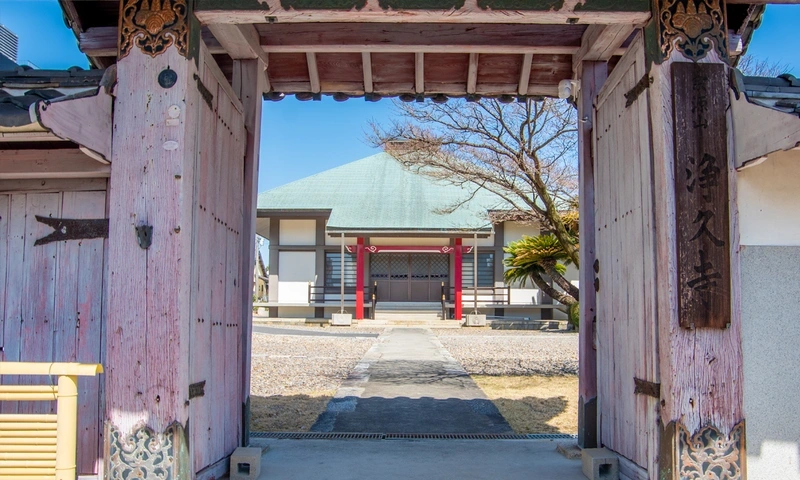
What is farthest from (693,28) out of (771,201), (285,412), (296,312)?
(296,312)

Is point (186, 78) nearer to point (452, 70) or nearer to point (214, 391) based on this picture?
point (214, 391)

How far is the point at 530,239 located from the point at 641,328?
1777 cm

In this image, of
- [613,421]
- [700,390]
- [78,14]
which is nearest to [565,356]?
[613,421]

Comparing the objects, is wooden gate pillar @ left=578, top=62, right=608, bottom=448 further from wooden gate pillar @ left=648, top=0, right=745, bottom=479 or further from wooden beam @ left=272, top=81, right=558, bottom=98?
wooden gate pillar @ left=648, top=0, right=745, bottom=479

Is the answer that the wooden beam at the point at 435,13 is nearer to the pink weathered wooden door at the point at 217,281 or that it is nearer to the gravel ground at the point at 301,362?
the pink weathered wooden door at the point at 217,281

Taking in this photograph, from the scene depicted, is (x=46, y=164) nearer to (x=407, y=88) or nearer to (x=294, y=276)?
(x=407, y=88)

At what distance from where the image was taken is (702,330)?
343 centimetres

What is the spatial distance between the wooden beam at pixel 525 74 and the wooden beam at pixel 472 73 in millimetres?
408

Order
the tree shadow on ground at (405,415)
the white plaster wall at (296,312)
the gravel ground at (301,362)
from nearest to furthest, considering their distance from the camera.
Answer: the tree shadow on ground at (405,415), the gravel ground at (301,362), the white plaster wall at (296,312)

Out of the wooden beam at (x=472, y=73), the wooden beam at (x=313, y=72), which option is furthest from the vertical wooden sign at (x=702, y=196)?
the wooden beam at (x=313, y=72)

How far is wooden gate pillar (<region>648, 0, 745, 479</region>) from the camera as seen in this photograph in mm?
3385

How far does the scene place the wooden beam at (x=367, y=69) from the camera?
5.58m

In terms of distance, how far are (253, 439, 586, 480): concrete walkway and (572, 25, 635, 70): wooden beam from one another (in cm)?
310

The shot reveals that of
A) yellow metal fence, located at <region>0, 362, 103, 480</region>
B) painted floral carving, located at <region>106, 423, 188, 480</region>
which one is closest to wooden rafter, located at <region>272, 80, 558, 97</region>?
painted floral carving, located at <region>106, 423, 188, 480</region>
